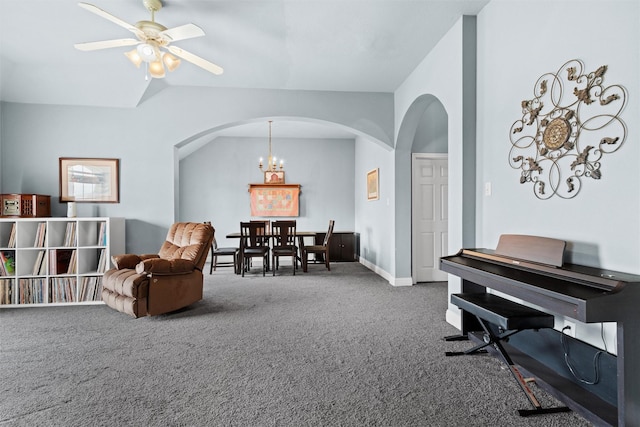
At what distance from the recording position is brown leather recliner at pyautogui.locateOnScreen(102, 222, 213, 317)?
129 inches

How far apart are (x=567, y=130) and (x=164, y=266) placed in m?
3.42

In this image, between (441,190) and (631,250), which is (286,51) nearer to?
(441,190)

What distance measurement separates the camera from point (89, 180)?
14.5 feet

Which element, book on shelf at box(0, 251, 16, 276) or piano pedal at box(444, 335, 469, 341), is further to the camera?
book on shelf at box(0, 251, 16, 276)

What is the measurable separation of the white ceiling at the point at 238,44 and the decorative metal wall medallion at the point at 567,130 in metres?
1.16

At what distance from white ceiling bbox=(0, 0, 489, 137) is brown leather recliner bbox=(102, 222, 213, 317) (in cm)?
192

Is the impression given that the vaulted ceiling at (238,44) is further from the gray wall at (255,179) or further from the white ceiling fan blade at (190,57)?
the gray wall at (255,179)

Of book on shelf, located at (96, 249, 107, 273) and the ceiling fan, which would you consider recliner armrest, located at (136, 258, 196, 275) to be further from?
the ceiling fan

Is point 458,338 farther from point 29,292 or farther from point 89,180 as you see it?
point 89,180

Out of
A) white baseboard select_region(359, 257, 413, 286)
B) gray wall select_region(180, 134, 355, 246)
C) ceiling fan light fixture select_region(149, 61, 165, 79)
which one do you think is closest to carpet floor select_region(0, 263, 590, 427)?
white baseboard select_region(359, 257, 413, 286)

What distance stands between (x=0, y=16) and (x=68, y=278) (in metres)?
2.58

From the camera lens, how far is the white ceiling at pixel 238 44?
2.82m

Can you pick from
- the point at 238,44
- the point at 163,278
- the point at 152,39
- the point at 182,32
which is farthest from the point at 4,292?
the point at 238,44

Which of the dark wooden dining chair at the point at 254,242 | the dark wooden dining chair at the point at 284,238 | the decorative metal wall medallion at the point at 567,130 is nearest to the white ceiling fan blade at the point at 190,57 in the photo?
the decorative metal wall medallion at the point at 567,130
